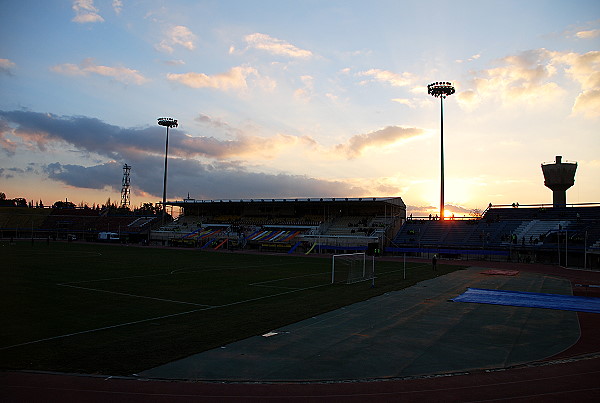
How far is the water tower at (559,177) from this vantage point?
7244 centimetres

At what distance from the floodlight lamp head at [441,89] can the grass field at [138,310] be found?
143 feet

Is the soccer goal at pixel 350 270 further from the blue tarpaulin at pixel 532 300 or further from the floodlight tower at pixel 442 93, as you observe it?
the floodlight tower at pixel 442 93

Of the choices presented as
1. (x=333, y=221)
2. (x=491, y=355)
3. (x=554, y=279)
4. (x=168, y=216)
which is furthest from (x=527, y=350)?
(x=168, y=216)

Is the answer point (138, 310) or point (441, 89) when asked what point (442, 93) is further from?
point (138, 310)

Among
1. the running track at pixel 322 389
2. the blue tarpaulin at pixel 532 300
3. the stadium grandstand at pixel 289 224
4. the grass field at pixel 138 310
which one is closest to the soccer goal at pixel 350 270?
the grass field at pixel 138 310

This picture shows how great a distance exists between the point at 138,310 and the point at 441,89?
6208 centimetres

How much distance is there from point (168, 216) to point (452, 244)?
233ft

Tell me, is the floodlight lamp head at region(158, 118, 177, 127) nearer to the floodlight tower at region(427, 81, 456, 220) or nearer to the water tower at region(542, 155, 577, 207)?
the floodlight tower at region(427, 81, 456, 220)

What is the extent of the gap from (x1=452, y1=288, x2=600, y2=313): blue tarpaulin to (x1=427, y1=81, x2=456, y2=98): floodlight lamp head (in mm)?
Result: 48176

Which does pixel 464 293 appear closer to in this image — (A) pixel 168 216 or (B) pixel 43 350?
(B) pixel 43 350

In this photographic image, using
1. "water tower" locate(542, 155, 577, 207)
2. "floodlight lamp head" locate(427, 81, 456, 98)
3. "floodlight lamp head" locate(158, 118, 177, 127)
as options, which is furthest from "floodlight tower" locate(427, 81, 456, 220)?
"floodlight lamp head" locate(158, 118, 177, 127)

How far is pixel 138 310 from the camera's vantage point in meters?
18.3

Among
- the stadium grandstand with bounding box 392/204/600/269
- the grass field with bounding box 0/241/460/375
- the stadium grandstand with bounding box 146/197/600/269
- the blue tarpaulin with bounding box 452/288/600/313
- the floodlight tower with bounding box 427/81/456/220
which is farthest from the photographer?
the floodlight tower with bounding box 427/81/456/220

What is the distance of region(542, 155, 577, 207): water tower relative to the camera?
7244 centimetres
